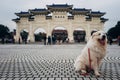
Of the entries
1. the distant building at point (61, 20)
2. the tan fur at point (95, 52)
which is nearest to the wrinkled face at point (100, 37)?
the tan fur at point (95, 52)

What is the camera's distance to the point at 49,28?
6244 cm

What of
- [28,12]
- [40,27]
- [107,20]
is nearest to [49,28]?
[40,27]

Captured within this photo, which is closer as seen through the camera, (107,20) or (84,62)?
(84,62)

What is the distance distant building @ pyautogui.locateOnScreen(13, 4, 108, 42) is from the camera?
6253 centimetres

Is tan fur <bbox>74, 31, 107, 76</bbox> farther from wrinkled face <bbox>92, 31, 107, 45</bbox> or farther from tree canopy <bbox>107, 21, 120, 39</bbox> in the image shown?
tree canopy <bbox>107, 21, 120, 39</bbox>

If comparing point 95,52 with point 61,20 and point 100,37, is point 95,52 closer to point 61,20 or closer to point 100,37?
point 100,37

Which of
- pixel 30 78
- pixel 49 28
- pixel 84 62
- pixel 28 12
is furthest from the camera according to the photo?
pixel 28 12

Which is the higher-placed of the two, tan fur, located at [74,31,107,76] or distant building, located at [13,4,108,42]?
distant building, located at [13,4,108,42]

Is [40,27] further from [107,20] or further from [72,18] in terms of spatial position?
[107,20]

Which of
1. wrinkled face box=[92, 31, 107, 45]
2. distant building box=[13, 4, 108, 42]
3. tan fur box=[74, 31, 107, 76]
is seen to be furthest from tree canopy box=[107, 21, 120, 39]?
wrinkled face box=[92, 31, 107, 45]

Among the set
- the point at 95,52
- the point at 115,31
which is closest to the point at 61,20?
the point at 115,31

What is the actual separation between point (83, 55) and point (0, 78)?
2353 mm

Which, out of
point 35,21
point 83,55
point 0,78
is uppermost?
point 35,21

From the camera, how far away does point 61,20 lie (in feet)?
204
